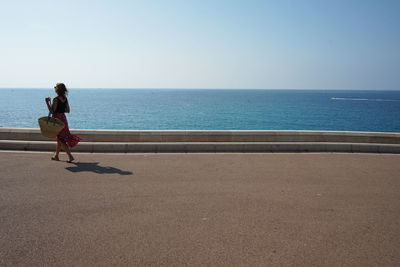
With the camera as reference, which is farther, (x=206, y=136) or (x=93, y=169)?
(x=206, y=136)

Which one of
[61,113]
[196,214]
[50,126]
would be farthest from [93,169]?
[196,214]

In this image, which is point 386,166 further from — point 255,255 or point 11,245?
point 11,245

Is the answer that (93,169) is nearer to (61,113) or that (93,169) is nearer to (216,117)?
(61,113)

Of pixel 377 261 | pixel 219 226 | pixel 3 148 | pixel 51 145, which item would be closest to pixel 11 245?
pixel 219 226

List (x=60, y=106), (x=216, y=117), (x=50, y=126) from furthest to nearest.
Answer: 1. (x=216, y=117)
2. (x=60, y=106)
3. (x=50, y=126)

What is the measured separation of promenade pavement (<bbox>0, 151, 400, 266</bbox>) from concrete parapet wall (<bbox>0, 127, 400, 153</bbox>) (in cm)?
113

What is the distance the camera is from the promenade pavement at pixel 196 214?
2.96m

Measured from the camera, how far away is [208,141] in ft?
28.5

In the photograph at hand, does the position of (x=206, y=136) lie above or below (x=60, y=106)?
below

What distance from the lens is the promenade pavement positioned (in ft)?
9.70

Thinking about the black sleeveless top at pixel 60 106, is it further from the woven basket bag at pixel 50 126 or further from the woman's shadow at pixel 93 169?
the woman's shadow at pixel 93 169

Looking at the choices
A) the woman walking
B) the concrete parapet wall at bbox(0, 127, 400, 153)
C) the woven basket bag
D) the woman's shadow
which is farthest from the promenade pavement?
the concrete parapet wall at bbox(0, 127, 400, 153)

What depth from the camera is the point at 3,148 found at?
767cm

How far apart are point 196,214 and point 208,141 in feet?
16.0
